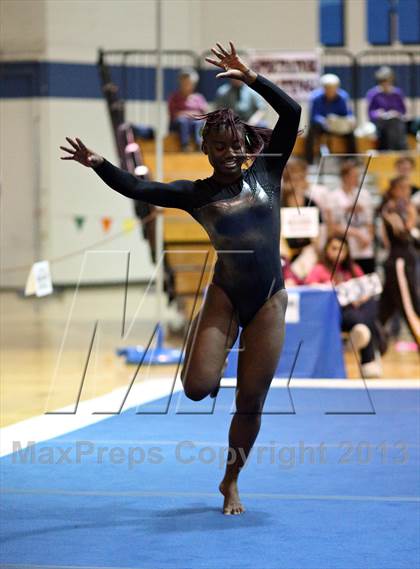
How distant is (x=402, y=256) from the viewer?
9078mm

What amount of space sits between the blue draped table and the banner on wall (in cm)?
413

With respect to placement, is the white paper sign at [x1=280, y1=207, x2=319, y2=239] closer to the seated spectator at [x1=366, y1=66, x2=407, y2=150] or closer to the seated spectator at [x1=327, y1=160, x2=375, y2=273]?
the seated spectator at [x1=327, y1=160, x2=375, y2=273]

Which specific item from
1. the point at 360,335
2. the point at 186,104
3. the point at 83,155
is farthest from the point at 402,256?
the point at 83,155

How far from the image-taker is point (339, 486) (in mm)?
4953

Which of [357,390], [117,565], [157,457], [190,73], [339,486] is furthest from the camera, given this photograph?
[190,73]

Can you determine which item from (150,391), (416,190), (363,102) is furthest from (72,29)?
(150,391)

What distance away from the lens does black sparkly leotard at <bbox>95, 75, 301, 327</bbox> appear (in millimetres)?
4312

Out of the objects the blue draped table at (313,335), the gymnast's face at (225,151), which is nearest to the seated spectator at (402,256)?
the blue draped table at (313,335)

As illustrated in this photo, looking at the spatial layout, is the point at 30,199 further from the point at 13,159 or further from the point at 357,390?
the point at 357,390

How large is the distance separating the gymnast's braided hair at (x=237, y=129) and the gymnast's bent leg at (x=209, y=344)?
553 mm

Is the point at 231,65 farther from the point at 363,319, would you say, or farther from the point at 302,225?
the point at 363,319

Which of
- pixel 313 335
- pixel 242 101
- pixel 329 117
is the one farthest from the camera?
pixel 329 117

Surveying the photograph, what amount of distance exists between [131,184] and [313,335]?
4.15 meters

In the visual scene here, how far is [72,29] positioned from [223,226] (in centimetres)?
1201
